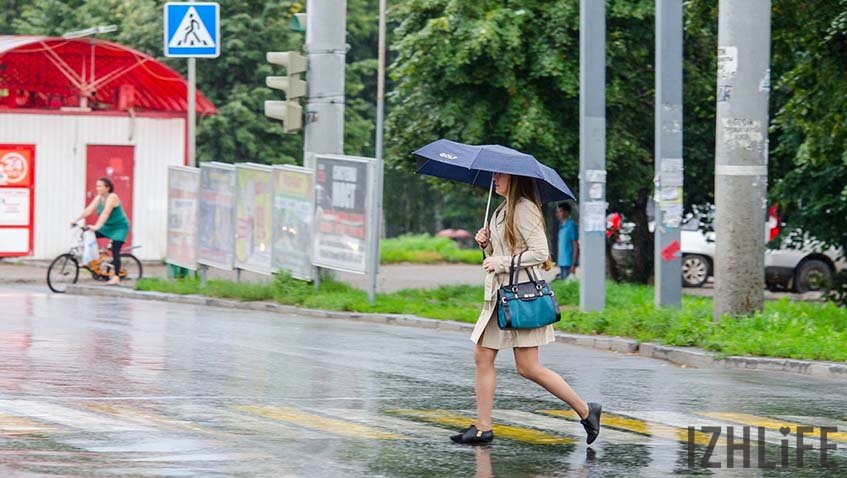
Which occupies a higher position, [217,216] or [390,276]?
[217,216]

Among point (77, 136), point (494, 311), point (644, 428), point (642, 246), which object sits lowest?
point (644, 428)

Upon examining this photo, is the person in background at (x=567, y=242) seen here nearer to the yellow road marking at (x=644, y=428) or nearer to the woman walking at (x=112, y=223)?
the woman walking at (x=112, y=223)

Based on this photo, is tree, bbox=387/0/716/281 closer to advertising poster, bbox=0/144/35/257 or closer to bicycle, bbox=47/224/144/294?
bicycle, bbox=47/224/144/294

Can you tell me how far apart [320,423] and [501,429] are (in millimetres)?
1125

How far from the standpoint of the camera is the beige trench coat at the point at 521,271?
→ 9.13m

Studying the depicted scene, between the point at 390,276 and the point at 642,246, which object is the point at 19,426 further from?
the point at 390,276

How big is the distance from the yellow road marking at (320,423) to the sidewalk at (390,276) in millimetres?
15176

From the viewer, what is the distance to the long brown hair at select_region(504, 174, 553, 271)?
921cm

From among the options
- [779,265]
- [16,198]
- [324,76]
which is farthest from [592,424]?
[16,198]

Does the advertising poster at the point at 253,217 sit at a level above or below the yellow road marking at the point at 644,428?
above

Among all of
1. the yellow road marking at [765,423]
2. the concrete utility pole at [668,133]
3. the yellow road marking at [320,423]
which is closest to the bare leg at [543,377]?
the yellow road marking at [320,423]

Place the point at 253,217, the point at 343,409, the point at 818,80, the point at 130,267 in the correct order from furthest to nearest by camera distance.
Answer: the point at 130,267 < the point at 253,217 < the point at 818,80 < the point at 343,409

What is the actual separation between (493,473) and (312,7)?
15196 millimetres

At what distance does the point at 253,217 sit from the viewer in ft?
76.8
